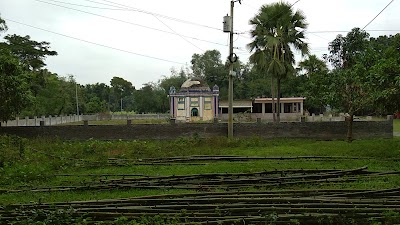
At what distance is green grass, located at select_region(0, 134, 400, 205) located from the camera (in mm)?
9570

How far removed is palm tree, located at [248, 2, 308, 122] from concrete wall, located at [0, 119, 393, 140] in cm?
348

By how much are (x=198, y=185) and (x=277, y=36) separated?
64.2 ft

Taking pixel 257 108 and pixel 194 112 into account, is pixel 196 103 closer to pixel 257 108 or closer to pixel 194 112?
pixel 194 112

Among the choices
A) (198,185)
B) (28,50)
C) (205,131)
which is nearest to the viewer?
(198,185)

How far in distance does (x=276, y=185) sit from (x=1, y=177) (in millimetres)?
7812

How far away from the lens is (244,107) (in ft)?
168

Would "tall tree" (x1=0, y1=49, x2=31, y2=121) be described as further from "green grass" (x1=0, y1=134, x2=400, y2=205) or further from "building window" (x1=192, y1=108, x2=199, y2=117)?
"building window" (x1=192, y1=108, x2=199, y2=117)

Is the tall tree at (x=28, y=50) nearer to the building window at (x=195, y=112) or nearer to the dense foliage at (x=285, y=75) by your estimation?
the dense foliage at (x=285, y=75)

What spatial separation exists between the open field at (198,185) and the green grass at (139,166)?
34 mm

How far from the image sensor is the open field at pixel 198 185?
6.90 m

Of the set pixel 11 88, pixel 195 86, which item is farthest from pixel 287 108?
pixel 11 88

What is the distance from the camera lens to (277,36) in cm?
2714

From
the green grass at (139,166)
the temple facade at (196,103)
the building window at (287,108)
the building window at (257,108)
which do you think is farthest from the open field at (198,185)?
the building window at (257,108)

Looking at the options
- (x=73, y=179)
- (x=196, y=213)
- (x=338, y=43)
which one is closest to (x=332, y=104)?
(x=73, y=179)
